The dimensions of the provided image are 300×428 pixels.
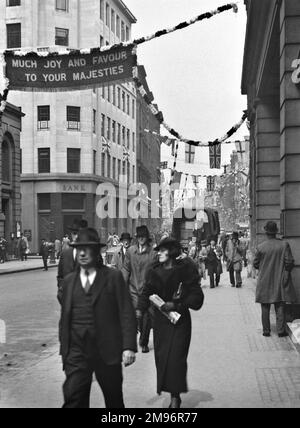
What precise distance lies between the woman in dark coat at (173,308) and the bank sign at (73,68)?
21.2ft

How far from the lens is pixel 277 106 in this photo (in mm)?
20344

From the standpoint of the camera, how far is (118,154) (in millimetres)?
65750

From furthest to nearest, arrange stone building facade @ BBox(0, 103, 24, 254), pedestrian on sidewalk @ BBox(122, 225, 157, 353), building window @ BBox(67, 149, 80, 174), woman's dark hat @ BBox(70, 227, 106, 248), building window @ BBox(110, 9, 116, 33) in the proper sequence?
1. building window @ BBox(110, 9, 116, 33)
2. building window @ BBox(67, 149, 80, 174)
3. stone building facade @ BBox(0, 103, 24, 254)
4. pedestrian on sidewalk @ BBox(122, 225, 157, 353)
5. woman's dark hat @ BBox(70, 227, 106, 248)

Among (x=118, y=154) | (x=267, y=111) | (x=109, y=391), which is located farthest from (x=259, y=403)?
(x=118, y=154)

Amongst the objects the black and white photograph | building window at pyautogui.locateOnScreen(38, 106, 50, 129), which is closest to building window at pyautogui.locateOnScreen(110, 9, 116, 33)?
building window at pyautogui.locateOnScreen(38, 106, 50, 129)

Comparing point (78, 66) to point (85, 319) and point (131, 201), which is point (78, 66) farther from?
point (131, 201)

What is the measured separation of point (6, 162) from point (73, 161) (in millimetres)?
11126

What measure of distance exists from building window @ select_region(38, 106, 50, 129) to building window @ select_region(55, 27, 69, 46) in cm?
526

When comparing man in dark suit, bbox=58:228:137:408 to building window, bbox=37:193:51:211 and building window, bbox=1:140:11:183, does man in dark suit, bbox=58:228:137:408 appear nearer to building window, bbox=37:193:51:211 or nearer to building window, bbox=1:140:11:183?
building window, bbox=1:140:11:183

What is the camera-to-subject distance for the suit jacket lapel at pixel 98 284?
18.1ft

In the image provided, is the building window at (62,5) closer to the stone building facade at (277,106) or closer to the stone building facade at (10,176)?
the stone building facade at (10,176)

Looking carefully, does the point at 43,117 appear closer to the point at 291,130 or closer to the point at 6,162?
the point at 6,162

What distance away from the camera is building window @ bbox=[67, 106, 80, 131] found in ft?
185

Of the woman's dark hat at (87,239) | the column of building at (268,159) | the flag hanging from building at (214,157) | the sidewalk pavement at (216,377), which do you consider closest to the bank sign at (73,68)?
the sidewalk pavement at (216,377)
